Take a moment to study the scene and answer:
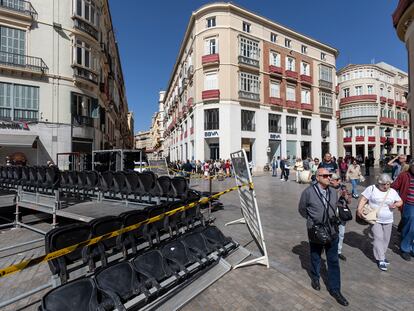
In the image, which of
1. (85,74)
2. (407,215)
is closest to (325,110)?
(85,74)

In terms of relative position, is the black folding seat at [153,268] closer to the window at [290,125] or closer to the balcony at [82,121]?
the balcony at [82,121]

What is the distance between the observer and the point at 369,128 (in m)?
51.5

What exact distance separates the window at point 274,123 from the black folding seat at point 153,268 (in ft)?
102

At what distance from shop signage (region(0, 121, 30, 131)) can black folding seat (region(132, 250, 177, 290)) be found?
64.7 feet

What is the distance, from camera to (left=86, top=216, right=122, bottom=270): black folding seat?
3477mm

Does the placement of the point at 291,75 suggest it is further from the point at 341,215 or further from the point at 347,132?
the point at 341,215

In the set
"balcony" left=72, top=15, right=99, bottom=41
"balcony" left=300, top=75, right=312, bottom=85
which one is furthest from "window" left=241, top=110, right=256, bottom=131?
"balcony" left=72, top=15, right=99, bottom=41

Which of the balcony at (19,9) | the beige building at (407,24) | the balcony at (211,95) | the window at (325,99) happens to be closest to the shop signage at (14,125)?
the balcony at (19,9)

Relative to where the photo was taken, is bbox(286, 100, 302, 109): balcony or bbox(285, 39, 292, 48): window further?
bbox(285, 39, 292, 48): window

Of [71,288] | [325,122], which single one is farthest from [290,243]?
[325,122]

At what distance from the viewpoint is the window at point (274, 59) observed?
33625mm

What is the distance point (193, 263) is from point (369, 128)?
5774 cm

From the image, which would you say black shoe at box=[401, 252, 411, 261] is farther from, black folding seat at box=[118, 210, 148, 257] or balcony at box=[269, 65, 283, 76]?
balcony at box=[269, 65, 283, 76]

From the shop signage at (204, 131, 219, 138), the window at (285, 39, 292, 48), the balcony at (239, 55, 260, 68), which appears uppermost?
the window at (285, 39, 292, 48)
